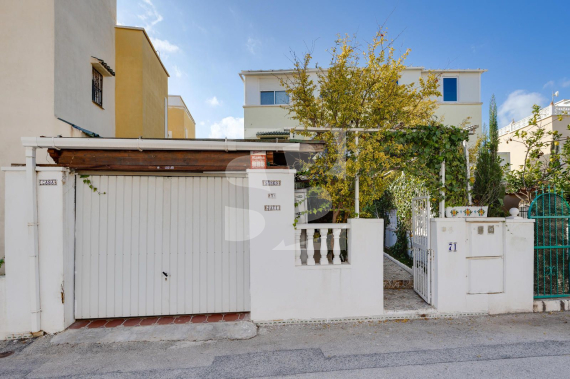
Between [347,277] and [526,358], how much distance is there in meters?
2.42

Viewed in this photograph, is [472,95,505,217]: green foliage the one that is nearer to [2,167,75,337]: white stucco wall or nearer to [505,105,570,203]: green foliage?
[505,105,570,203]: green foliage

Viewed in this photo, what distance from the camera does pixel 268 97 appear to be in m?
14.9

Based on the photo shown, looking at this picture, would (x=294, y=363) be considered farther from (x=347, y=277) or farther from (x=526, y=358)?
(x=526, y=358)

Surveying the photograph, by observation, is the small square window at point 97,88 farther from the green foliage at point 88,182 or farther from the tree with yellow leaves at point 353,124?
the tree with yellow leaves at point 353,124

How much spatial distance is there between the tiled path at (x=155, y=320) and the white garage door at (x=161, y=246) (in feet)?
0.28

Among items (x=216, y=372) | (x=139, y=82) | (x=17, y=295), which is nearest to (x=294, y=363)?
(x=216, y=372)

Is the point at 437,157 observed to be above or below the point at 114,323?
above

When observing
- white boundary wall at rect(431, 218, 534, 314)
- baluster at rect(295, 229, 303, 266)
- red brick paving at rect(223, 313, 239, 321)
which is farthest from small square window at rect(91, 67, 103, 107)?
white boundary wall at rect(431, 218, 534, 314)

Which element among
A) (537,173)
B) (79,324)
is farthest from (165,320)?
(537,173)

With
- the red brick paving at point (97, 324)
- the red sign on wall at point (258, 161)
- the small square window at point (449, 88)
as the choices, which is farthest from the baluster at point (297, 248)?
the small square window at point (449, 88)

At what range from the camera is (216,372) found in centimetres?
339

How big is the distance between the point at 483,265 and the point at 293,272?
11.0 feet

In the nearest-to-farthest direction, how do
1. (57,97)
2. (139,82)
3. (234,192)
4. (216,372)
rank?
(216,372) → (234,192) → (57,97) → (139,82)

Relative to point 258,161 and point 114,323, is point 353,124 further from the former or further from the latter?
point 114,323
